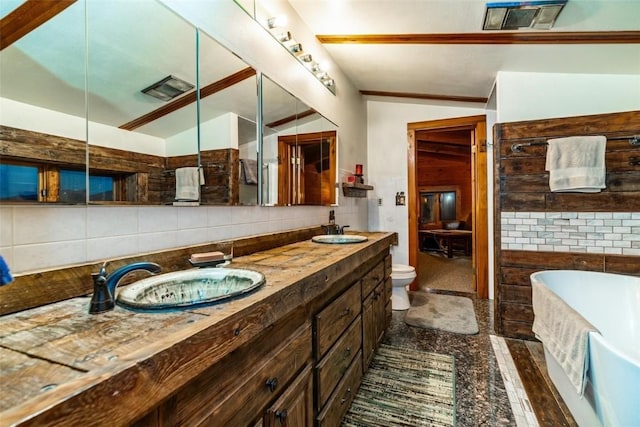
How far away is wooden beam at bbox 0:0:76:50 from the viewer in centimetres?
79

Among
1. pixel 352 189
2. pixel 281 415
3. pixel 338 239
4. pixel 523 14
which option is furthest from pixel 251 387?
pixel 352 189

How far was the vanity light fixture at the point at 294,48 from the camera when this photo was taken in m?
1.89

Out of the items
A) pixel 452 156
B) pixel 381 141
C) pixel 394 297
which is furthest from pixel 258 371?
pixel 452 156

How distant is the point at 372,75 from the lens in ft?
10.2

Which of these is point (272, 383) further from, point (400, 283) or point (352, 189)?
point (352, 189)

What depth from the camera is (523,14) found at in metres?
1.73

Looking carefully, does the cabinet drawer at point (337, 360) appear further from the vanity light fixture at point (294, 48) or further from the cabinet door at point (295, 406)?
the vanity light fixture at point (294, 48)

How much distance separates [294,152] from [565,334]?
6.30ft

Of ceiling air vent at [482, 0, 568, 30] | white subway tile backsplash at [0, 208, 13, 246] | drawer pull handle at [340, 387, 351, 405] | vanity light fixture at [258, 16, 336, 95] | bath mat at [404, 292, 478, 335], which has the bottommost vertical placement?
bath mat at [404, 292, 478, 335]

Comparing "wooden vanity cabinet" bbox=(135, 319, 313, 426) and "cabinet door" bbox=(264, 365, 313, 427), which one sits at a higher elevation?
"wooden vanity cabinet" bbox=(135, 319, 313, 426)

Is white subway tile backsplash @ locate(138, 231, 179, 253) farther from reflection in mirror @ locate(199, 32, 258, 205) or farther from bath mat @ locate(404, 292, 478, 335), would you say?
bath mat @ locate(404, 292, 478, 335)

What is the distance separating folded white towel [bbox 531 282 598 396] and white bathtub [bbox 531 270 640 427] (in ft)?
0.10

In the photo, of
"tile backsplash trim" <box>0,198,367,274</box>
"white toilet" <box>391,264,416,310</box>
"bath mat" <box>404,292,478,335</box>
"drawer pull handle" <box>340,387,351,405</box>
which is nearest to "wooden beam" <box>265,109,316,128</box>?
"tile backsplash trim" <box>0,198,367,274</box>

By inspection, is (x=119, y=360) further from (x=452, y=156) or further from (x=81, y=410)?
(x=452, y=156)
